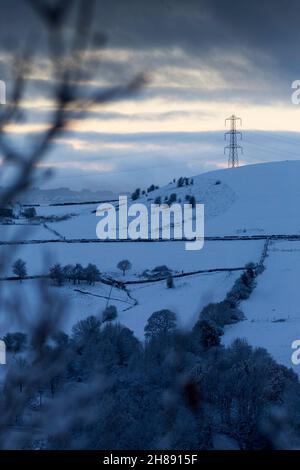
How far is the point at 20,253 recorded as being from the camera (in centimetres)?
3725

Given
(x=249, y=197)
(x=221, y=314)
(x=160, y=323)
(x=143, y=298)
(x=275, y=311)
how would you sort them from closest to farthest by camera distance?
(x=160, y=323)
(x=221, y=314)
(x=275, y=311)
(x=143, y=298)
(x=249, y=197)

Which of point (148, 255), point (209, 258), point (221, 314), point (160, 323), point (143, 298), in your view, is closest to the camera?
point (160, 323)

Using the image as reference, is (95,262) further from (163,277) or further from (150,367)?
(150,367)

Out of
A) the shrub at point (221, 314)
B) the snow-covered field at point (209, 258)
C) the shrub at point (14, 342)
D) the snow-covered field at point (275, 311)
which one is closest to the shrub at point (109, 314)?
the snow-covered field at point (209, 258)

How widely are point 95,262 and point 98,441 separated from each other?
25546 millimetres

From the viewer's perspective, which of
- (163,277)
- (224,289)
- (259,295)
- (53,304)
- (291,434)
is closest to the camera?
(53,304)

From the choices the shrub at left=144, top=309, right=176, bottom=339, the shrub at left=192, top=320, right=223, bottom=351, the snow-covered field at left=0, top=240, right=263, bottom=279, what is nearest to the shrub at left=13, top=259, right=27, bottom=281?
the snow-covered field at left=0, top=240, right=263, bottom=279

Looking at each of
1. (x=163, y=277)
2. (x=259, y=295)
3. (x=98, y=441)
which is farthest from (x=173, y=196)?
(x=98, y=441)

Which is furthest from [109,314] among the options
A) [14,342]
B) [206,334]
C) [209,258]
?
[209,258]

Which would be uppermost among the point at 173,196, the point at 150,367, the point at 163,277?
the point at 173,196

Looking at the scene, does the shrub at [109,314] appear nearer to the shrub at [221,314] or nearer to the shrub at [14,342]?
the shrub at [221,314]

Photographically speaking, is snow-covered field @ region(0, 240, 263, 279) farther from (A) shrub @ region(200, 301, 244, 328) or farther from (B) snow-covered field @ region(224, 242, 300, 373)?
(A) shrub @ region(200, 301, 244, 328)

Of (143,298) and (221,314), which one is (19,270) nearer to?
(143,298)

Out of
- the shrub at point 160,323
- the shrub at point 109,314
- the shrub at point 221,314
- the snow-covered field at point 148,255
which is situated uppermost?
the snow-covered field at point 148,255
